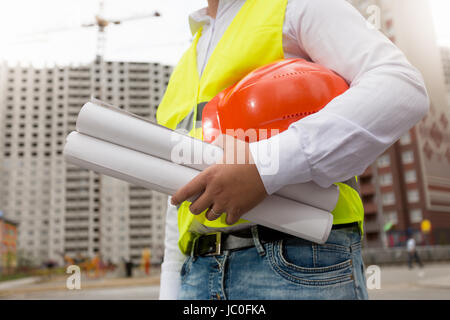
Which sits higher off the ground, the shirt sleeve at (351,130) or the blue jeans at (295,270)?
the shirt sleeve at (351,130)

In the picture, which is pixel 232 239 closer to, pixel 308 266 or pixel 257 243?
pixel 257 243

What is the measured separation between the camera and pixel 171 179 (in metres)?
0.82

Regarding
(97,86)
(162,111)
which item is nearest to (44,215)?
(97,86)

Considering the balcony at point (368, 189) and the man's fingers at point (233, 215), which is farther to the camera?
the balcony at point (368, 189)

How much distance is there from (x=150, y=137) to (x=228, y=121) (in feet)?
0.64

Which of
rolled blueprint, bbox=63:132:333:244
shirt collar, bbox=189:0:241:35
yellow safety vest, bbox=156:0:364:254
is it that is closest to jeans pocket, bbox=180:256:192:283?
yellow safety vest, bbox=156:0:364:254

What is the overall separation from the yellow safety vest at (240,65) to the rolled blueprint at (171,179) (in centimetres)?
13

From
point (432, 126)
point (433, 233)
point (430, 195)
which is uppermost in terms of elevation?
point (432, 126)

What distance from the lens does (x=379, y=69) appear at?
2.83 feet

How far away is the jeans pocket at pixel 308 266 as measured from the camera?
91 cm

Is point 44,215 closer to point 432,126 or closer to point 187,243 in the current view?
point 432,126

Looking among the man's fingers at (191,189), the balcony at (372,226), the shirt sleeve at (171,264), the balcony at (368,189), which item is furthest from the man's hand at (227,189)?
the balcony at (368,189)

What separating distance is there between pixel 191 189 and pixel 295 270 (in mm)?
333
